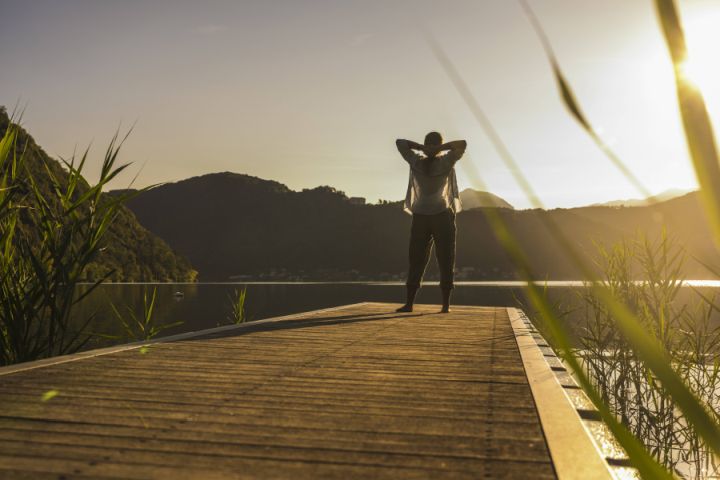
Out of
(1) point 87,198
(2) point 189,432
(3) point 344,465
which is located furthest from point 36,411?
(1) point 87,198

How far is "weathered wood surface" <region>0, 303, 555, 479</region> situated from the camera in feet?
5.52

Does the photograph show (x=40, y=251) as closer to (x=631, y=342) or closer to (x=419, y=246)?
(x=419, y=246)

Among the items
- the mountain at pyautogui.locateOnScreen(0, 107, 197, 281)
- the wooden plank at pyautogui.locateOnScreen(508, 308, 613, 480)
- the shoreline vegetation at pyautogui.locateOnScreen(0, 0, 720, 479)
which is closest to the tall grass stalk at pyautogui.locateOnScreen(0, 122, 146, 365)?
the shoreline vegetation at pyautogui.locateOnScreen(0, 0, 720, 479)

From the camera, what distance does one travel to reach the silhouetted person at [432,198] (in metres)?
6.73

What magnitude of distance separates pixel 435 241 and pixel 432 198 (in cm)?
48

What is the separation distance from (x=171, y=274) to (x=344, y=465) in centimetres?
7376

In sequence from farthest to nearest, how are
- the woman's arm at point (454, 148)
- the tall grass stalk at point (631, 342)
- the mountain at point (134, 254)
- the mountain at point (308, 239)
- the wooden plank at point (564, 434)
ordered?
the mountain at point (308, 239) → the mountain at point (134, 254) → the woman's arm at point (454, 148) → the wooden plank at point (564, 434) → the tall grass stalk at point (631, 342)

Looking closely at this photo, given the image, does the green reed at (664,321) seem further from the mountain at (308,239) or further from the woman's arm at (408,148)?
the mountain at (308,239)

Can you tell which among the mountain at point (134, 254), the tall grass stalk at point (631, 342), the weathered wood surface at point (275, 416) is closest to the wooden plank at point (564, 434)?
the weathered wood surface at point (275, 416)

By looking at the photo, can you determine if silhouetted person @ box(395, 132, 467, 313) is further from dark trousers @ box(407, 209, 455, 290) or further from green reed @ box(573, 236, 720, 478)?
green reed @ box(573, 236, 720, 478)

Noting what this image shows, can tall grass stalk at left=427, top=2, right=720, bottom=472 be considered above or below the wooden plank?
above

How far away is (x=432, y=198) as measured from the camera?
22.2 feet

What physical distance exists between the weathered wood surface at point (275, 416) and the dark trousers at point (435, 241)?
2.95 m

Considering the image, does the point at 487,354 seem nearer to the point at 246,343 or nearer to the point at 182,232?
the point at 246,343
